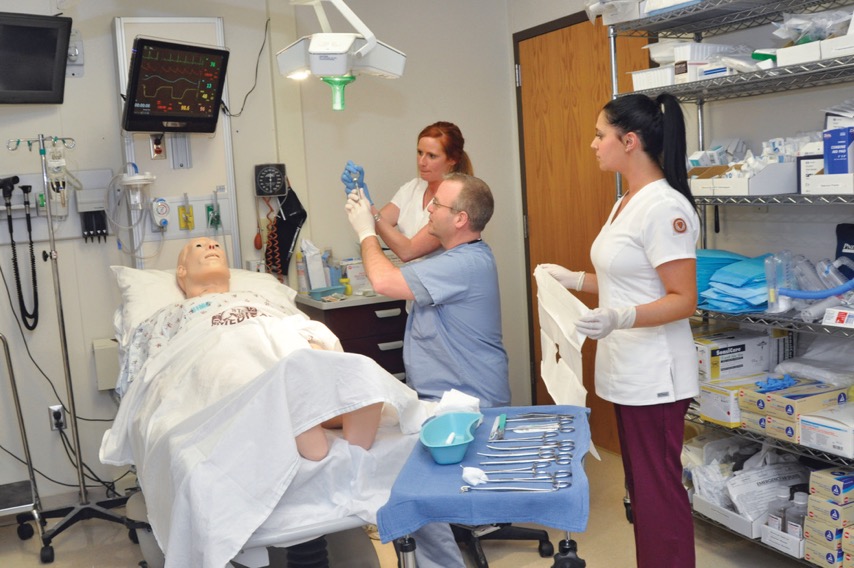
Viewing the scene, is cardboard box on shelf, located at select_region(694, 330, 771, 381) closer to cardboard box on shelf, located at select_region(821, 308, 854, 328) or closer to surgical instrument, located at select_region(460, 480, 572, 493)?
cardboard box on shelf, located at select_region(821, 308, 854, 328)

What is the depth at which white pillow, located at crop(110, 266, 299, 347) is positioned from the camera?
3.16 metres

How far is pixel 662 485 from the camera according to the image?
2400mm

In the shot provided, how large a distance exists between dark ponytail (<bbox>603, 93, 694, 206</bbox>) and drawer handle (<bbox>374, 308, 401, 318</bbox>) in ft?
5.15

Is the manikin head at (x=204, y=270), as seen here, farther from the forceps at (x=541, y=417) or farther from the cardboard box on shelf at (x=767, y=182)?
the cardboard box on shelf at (x=767, y=182)

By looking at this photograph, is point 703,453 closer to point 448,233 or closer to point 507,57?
point 448,233

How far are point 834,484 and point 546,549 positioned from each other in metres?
0.99

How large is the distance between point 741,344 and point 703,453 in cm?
40

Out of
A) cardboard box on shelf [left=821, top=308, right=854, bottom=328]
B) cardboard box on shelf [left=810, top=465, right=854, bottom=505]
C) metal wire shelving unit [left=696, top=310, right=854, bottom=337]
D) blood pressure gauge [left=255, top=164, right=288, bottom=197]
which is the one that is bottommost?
cardboard box on shelf [left=810, top=465, right=854, bottom=505]

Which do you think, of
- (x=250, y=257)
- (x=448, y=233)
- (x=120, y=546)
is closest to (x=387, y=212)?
(x=250, y=257)

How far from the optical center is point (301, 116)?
3.95m

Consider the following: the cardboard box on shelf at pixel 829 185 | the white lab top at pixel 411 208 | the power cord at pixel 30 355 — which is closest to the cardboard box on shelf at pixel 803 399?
the cardboard box on shelf at pixel 829 185

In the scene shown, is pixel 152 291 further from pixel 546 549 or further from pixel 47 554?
pixel 546 549

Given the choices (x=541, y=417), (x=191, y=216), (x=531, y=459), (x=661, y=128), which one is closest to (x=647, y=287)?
(x=661, y=128)

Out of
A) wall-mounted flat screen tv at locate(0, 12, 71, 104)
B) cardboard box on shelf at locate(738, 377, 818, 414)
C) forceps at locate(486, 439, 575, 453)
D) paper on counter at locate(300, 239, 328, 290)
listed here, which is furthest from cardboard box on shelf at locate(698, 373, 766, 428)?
wall-mounted flat screen tv at locate(0, 12, 71, 104)
